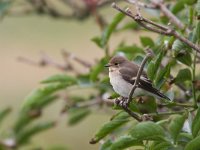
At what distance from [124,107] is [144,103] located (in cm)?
36

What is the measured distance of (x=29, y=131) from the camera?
472 cm

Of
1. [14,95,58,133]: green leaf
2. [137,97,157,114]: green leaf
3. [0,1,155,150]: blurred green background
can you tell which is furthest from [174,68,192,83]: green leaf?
[0,1,155,150]: blurred green background

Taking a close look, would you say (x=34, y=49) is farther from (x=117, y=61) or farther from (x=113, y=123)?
(x=113, y=123)

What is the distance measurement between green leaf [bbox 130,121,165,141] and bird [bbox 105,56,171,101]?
0.64 metres

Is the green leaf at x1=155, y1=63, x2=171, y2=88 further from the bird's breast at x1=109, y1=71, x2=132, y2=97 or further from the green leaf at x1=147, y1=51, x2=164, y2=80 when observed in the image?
the bird's breast at x1=109, y1=71, x2=132, y2=97

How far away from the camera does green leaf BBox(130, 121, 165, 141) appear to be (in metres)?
2.37

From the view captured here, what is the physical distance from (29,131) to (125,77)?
1.38 meters

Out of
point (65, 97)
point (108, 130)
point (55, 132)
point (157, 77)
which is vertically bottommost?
point (55, 132)

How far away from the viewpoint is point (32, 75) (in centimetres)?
1149

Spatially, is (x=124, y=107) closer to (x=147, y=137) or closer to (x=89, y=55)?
(x=147, y=137)

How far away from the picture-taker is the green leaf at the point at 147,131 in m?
2.37

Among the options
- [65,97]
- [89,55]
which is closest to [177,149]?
[65,97]

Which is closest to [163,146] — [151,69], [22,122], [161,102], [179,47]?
[151,69]

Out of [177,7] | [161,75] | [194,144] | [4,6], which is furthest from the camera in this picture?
[4,6]
